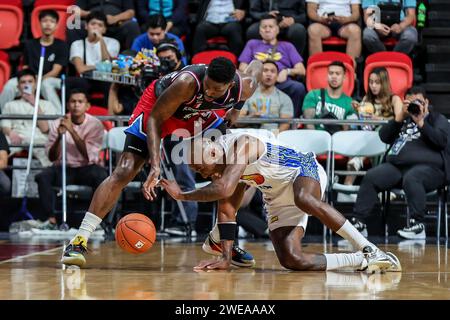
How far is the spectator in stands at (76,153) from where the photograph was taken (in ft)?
32.6

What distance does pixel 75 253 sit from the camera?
629 centimetres

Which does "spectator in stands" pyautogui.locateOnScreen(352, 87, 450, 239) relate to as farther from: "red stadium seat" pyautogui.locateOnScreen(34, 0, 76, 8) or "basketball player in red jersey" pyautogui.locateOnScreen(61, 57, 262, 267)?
"red stadium seat" pyautogui.locateOnScreen(34, 0, 76, 8)

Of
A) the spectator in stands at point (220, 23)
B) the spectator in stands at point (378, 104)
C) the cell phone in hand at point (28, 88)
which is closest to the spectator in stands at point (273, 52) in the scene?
the spectator in stands at point (220, 23)

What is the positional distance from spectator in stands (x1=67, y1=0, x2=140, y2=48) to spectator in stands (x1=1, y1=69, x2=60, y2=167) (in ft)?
3.54

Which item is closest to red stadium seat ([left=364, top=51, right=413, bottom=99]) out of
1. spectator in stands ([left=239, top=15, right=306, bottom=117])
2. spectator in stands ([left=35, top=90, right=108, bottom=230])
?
spectator in stands ([left=239, top=15, right=306, bottom=117])

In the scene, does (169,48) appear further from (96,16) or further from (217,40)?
(217,40)

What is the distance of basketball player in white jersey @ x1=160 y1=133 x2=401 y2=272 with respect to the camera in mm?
5910

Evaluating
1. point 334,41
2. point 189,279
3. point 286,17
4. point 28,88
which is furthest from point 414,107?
point 28,88

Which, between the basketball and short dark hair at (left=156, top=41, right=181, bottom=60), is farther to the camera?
short dark hair at (left=156, top=41, right=181, bottom=60)

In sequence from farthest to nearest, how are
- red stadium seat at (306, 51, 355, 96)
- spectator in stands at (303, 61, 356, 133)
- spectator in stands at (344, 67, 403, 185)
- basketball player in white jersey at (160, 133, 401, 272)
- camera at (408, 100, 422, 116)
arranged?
1. red stadium seat at (306, 51, 355, 96)
2. spectator in stands at (303, 61, 356, 133)
3. spectator in stands at (344, 67, 403, 185)
4. camera at (408, 100, 422, 116)
5. basketball player in white jersey at (160, 133, 401, 272)

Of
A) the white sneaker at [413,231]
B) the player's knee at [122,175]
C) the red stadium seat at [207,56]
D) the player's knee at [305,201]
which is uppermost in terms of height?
the red stadium seat at [207,56]

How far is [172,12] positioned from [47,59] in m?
1.83

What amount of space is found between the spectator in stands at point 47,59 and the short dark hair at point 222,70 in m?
5.37

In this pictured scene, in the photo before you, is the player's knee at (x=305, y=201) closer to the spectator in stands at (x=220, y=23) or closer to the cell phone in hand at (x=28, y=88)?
the cell phone in hand at (x=28, y=88)
